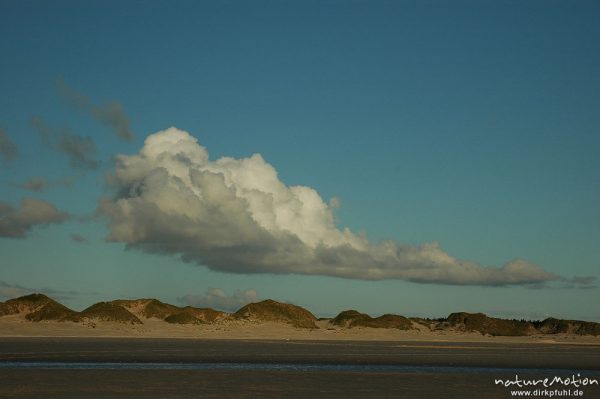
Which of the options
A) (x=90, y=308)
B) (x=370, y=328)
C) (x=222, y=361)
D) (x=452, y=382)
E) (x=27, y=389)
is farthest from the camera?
(x=370, y=328)

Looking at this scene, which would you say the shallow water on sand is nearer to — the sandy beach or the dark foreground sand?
the dark foreground sand

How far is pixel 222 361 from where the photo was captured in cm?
5319

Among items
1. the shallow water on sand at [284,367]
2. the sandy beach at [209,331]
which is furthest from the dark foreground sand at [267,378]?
the sandy beach at [209,331]

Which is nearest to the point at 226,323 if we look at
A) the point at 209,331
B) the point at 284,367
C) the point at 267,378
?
the point at 209,331

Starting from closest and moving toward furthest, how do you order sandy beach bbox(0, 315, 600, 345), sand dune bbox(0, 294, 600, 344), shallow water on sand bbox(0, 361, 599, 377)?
shallow water on sand bbox(0, 361, 599, 377) < sandy beach bbox(0, 315, 600, 345) < sand dune bbox(0, 294, 600, 344)

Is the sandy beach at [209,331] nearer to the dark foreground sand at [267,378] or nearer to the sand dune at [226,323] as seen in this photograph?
the sand dune at [226,323]

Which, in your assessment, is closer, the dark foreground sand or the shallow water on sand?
the dark foreground sand

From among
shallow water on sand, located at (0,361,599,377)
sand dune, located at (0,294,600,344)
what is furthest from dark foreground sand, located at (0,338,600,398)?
sand dune, located at (0,294,600,344)

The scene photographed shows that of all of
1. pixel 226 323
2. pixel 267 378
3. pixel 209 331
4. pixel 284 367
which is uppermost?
pixel 226 323

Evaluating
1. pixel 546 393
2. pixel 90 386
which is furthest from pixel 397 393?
pixel 90 386

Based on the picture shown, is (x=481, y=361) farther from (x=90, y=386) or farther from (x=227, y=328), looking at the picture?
(x=227, y=328)

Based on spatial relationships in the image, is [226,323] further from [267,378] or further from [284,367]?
[267,378]

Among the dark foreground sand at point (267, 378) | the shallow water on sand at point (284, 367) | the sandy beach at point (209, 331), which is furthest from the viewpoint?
the sandy beach at point (209, 331)

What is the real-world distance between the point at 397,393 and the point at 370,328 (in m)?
131
